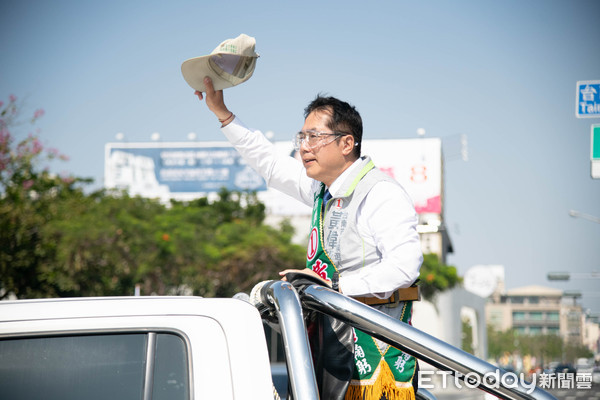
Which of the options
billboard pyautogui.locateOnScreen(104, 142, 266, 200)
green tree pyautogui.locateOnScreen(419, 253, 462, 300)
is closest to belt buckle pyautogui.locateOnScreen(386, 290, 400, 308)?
green tree pyautogui.locateOnScreen(419, 253, 462, 300)

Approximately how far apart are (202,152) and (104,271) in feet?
81.6

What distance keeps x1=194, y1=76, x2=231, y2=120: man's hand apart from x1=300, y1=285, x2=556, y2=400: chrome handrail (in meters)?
1.10

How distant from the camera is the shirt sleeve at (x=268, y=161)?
9.12 feet

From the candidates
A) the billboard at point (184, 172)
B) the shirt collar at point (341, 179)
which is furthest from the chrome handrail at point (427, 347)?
the billboard at point (184, 172)

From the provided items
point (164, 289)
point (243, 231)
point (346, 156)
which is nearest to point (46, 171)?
point (164, 289)

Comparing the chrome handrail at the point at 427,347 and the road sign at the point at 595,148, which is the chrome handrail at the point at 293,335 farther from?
the road sign at the point at 595,148

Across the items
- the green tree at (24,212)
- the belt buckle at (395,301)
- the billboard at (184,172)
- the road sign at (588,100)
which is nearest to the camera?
the belt buckle at (395,301)

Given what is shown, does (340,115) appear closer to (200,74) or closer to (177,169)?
(200,74)

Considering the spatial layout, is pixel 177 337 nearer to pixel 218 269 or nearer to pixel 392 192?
pixel 392 192

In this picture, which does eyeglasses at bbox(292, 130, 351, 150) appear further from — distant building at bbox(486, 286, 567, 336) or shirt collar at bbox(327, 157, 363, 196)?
distant building at bbox(486, 286, 567, 336)

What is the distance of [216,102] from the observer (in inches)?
106

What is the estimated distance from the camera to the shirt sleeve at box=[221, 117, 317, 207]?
278 centimetres

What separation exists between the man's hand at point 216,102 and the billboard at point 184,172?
4390 centimetres

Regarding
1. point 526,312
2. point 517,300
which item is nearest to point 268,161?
point 526,312
